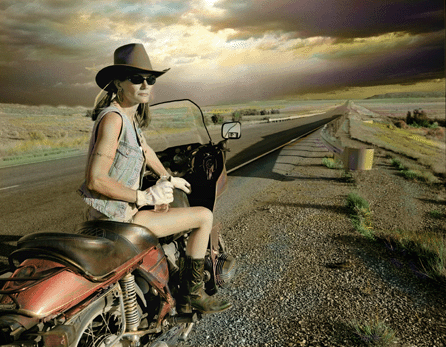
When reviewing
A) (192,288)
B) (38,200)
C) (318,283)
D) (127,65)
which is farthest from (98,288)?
(38,200)

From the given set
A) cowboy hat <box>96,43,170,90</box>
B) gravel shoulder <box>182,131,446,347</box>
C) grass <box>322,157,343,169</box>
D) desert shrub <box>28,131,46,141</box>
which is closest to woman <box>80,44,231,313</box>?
cowboy hat <box>96,43,170,90</box>

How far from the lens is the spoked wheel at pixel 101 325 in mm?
1796

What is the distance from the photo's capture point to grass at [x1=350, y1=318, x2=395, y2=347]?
8.50 feet

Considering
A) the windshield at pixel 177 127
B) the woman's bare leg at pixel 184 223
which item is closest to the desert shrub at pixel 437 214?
the windshield at pixel 177 127

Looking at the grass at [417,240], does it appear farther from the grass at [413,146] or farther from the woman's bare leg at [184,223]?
the grass at [413,146]

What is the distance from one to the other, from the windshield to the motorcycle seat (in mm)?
1414

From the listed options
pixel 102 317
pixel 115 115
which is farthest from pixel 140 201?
pixel 102 317

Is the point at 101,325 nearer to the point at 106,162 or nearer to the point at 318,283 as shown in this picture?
the point at 106,162

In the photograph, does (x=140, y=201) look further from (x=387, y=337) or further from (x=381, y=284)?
(x=381, y=284)

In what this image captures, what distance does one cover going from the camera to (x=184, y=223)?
254cm

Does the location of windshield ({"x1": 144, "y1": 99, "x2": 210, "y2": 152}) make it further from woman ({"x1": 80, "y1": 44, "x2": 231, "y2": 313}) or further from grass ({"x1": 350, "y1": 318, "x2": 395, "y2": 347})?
grass ({"x1": 350, "y1": 318, "x2": 395, "y2": 347})

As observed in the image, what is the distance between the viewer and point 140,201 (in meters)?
2.16

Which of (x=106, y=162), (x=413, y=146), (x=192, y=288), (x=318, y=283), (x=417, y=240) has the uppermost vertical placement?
(x=106, y=162)

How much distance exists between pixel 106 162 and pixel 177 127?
62.7 inches
